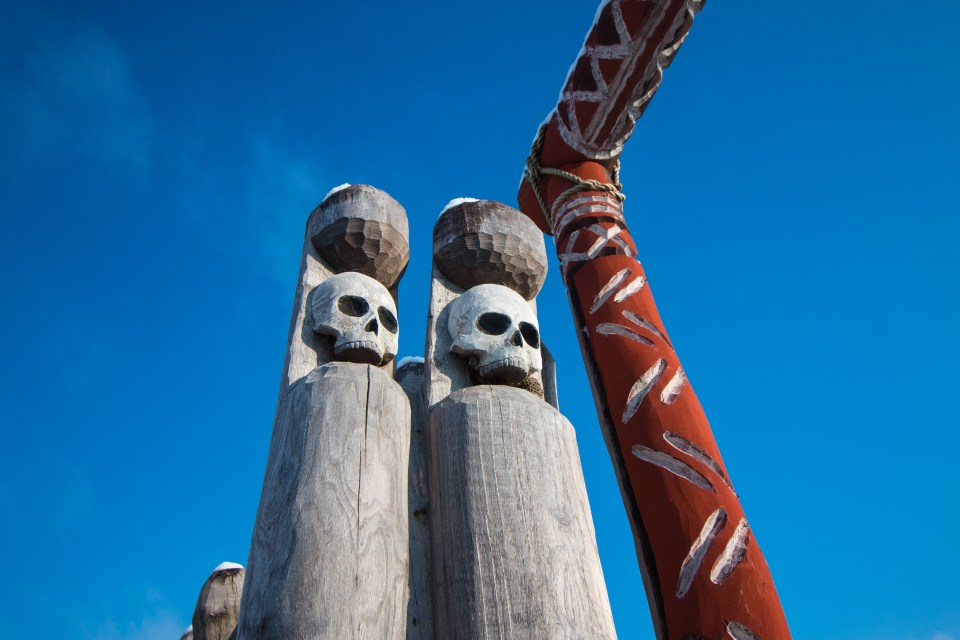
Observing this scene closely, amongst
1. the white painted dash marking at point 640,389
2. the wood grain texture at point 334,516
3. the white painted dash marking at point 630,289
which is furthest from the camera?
the white painted dash marking at point 630,289

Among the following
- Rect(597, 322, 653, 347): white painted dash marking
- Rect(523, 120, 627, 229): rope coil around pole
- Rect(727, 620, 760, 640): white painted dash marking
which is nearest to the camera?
Rect(727, 620, 760, 640): white painted dash marking

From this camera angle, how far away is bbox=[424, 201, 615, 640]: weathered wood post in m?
2.11

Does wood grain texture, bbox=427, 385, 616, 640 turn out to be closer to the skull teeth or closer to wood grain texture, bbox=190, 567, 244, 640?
the skull teeth

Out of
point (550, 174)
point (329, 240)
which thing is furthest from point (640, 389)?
point (550, 174)

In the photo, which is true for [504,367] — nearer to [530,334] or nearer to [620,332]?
[530,334]

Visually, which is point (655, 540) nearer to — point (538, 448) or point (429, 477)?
point (538, 448)

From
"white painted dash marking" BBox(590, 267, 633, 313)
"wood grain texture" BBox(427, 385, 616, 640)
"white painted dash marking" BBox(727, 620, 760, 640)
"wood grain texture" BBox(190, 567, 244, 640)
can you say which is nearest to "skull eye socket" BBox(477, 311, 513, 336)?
"wood grain texture" BBox(427, 385, 616, 640)

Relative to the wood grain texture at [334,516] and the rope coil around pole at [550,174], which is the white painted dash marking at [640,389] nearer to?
the wood grain texture at [334,516]

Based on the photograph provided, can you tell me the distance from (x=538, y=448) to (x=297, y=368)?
2.95 feet

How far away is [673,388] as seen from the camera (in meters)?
2.99

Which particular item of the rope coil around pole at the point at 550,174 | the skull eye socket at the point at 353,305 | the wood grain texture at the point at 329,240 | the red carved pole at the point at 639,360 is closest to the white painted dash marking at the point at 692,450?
the red carved pole at the point at 639,360

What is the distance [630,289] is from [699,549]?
1.30 metres

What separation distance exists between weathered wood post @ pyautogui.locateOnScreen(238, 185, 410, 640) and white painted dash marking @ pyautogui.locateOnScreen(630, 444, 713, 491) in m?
0.82

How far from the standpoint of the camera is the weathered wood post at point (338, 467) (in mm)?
2023
